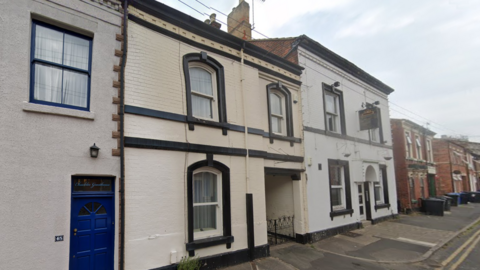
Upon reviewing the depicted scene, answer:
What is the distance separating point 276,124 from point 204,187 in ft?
14.1

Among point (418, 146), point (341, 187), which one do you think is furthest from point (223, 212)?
point (418, 146)

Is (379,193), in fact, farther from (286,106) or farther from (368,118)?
(286,106)

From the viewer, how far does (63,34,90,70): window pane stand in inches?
236

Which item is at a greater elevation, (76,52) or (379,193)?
(76,52)

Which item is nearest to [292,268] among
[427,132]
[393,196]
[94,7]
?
[94,7]

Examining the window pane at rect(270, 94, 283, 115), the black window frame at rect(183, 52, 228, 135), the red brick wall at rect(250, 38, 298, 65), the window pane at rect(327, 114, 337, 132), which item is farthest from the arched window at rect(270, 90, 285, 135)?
the window pane at rect(327, 114, 337, 132)

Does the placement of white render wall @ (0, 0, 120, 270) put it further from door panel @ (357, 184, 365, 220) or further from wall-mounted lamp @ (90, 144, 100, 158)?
door panel @ (357, 184, 365, 220)

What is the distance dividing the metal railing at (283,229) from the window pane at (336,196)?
270 cm

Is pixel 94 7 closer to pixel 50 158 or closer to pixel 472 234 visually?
pixel 50 158

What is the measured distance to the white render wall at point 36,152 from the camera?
4.81m

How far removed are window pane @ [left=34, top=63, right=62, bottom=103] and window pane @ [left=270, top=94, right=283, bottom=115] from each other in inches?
277

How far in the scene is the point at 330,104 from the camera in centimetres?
1348

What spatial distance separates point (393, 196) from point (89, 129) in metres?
17.8

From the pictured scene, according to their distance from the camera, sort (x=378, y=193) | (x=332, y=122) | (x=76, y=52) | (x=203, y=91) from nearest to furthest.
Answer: (x=76, y=52), (x=203, y=91), (x=332, y=122), (x=378, y=193)
